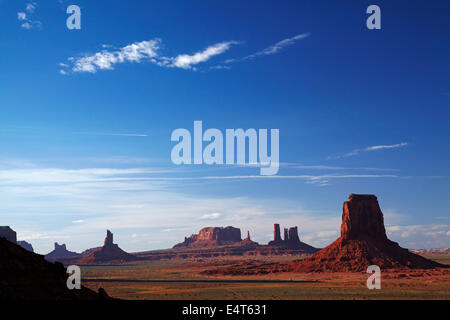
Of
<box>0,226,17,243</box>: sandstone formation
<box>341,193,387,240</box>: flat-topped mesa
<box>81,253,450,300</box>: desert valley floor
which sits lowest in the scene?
<box>81,253,450,300</box>: desert valley floor

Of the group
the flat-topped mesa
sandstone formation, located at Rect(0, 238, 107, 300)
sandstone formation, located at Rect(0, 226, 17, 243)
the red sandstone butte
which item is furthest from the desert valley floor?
sandstone formation, located at Rect(0, 226, 17, 243)

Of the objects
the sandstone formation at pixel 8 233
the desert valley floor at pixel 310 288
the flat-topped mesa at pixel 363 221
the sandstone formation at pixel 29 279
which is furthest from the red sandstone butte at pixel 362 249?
the sandstone formation at pixel 8 233

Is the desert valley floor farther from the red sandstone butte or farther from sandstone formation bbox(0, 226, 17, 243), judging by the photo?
sandstone formation bbox(0, 226, 17, 243)

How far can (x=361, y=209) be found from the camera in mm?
114375

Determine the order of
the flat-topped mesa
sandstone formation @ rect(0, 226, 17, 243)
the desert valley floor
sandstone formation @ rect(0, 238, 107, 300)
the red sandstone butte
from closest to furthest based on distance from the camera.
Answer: sandstone formation @ rect(0, 238, 107, 300), the desert valley floor, the red sandstone butte, the flat-topped mesa, sandstone formation @ rect(0, 226, 17, 243)

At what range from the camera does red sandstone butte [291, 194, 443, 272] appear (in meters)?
99.7

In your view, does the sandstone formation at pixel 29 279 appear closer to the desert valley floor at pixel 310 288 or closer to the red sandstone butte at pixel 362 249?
the desert valley floor at pixel 310 288

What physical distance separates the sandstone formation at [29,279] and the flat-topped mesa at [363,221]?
97.7 metres

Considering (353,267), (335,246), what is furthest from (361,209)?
(353,267)

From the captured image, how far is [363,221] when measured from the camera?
114 m

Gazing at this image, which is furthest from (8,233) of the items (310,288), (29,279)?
(29,279)

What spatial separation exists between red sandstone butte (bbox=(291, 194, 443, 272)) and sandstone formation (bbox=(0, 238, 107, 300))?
8440 centimetres
